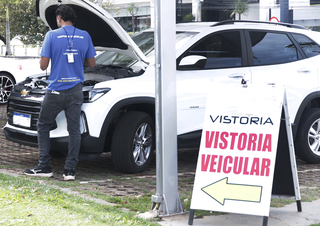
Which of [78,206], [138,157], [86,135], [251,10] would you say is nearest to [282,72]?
Result: [138,157]

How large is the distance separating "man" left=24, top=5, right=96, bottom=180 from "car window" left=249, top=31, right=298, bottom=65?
241 centimetres

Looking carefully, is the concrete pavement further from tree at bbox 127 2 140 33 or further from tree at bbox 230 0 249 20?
tree at bbox 127 2 140 33

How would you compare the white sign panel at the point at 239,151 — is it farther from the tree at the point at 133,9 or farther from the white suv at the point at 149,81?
the tree at the point at 133,9

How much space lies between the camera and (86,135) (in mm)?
5309

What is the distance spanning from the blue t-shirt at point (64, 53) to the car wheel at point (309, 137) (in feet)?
11.1

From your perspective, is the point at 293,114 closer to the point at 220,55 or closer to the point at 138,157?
the point at 220,55

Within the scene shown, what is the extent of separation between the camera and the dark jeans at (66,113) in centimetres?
518

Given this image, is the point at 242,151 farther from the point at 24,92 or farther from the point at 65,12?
the point at 24,92

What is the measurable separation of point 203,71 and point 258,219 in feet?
7.77

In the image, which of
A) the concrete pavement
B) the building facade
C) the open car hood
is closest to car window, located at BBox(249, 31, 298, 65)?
the open car hood

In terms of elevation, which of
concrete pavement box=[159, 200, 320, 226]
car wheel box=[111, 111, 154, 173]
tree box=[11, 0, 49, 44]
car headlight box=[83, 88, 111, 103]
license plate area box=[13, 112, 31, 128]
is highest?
tree box=[11, 0, 49, 44]

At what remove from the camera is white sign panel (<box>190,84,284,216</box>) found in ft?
12.7

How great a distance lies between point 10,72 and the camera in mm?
12758

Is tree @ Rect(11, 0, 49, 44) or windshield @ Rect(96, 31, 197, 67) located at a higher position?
tree @ Rect(11, 0, 49, 44)
